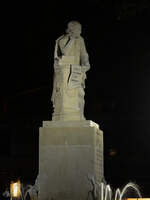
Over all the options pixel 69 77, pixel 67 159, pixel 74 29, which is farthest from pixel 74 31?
pixel 67 159

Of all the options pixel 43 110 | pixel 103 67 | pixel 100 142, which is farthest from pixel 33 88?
pixel 100 142

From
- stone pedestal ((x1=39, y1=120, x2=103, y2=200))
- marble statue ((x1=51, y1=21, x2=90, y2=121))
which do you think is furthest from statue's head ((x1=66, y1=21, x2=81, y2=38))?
stone pedestal ((x1=39, y1=120, x2=103, y2=200))

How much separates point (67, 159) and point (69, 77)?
89.8 inches

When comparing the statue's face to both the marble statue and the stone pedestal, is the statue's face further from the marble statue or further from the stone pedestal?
the stone pedestal

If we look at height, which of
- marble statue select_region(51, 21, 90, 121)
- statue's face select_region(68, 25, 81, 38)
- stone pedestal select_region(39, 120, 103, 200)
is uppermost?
statue's face select_region(68, 25, 81, 38)

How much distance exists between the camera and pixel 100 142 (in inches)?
669

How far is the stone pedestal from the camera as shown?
51.9 ft

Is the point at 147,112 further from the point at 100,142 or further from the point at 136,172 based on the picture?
the point at 100,142

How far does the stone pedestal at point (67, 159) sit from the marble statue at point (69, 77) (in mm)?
401

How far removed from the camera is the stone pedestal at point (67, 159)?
1580cm

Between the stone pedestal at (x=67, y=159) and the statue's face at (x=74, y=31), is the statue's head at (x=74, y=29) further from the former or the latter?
the stone pedestal at (x=67, y=159)

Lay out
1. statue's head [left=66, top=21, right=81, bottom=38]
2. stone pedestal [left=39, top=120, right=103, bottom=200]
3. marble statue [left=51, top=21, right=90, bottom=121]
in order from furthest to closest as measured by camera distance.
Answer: statue's head [left=66, top=21, right=81, bottom=38] < marble statue [left=51, top=21, right=90, bottom=121] < stone pedestal [left=39, top=120, right=103, bottom=200]

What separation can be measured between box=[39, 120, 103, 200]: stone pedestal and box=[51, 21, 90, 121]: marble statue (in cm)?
40

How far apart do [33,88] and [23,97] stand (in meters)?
2.66
